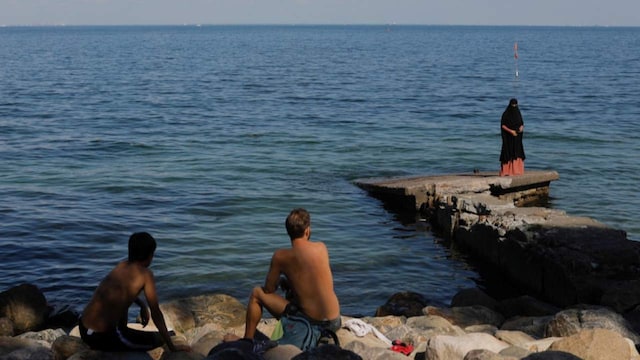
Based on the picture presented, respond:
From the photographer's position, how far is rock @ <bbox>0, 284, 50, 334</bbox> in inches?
481

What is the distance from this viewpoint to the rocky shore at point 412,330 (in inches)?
321

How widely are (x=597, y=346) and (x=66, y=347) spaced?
4.98 m

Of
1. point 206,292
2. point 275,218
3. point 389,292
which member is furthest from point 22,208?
point 389,292

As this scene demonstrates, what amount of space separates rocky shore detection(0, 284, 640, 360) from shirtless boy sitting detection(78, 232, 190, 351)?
12 cm

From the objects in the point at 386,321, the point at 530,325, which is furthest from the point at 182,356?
the point at 530,325

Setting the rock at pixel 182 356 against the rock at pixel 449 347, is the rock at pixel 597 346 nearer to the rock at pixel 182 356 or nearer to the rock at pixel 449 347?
the rock at pixel 449 347

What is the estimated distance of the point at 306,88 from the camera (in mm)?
58281

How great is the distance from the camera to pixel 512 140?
68.5 ft

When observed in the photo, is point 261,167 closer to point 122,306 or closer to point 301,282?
point 301,282

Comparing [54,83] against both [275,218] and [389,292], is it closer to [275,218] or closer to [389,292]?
[275,218]

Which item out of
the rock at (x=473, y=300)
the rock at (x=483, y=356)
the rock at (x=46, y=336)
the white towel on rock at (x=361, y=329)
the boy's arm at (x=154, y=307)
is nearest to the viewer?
the rock at (x=483, y=356)

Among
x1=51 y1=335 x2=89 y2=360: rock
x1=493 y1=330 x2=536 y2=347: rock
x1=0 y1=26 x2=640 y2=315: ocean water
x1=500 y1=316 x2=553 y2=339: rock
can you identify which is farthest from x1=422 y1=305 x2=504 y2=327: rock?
x1=51 y1=335 x2=89 y2=360: rock

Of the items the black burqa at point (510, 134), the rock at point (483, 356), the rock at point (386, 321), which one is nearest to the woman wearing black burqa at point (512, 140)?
the black burqa at point (510, 134)

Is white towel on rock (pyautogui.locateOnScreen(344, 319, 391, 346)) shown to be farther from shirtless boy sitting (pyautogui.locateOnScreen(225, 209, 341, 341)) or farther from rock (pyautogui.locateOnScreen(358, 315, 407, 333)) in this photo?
rock (pyautogui.locateOnScreen(358, 315, 407, 333))
